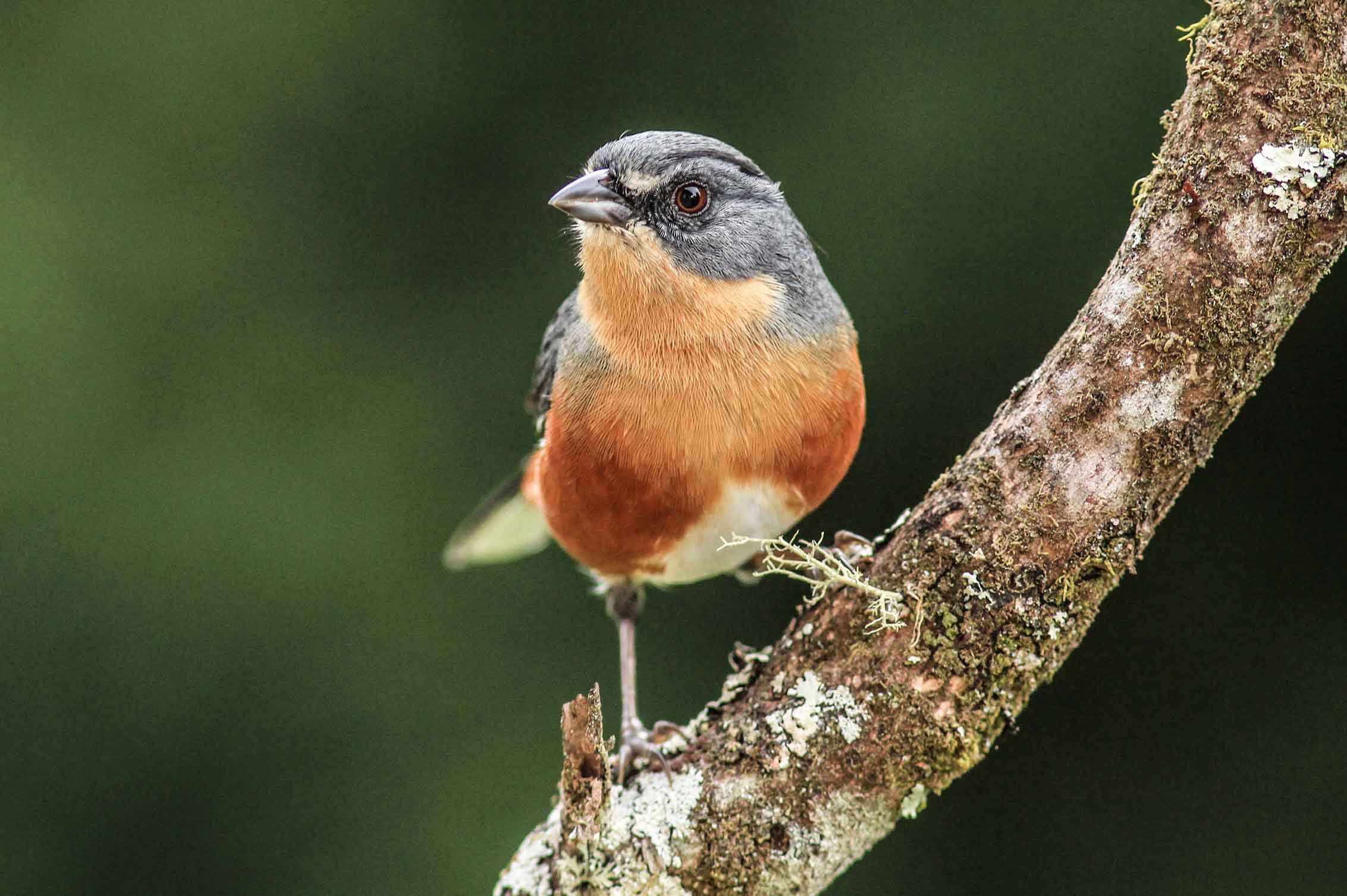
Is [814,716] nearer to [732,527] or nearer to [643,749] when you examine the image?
[643,749]

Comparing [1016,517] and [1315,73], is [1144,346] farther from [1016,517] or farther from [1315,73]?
[1315,73]

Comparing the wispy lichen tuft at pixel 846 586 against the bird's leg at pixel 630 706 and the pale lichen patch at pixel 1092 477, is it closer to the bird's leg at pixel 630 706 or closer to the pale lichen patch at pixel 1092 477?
the pale lichen patch at pixel 1092 477

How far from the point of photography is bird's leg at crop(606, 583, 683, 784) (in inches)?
125

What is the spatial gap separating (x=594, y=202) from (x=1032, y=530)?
1.45 metres

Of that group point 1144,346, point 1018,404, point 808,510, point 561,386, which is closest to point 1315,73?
point 1144,346

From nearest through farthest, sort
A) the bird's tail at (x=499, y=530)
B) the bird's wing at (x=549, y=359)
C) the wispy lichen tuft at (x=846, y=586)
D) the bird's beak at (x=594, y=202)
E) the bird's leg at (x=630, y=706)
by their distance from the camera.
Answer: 1. the wispy lichen tuft at (x=846, y=586)
2. the bird's leg at (x=630, y=706)
3. the bird's beak at (x=594, y=202)
4. the bird's wing at (x=549, y=359)
5. the bird's tail at (x=499, y=530)

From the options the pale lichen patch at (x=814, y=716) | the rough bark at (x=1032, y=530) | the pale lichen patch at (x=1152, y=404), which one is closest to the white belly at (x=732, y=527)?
the rough bark at (x=1032, y=530)

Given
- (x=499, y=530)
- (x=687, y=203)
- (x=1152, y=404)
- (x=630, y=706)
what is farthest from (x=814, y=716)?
(x=499, y=530)

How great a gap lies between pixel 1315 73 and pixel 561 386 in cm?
201

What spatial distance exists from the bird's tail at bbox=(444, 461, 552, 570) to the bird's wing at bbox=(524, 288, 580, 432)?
56cm

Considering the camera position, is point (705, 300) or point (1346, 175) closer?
point (1346, 175)

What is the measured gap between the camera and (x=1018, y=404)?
2732mm

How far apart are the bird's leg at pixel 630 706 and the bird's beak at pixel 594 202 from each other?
1332 millimetres

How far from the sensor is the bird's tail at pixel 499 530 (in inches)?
193
